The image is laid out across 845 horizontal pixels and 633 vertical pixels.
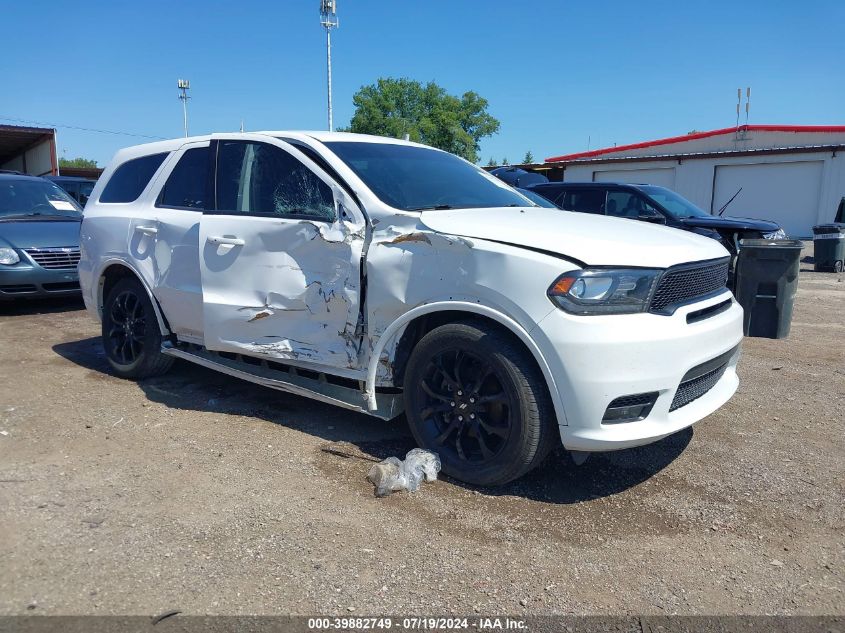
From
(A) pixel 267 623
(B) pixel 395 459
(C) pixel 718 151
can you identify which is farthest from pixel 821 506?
(C) pixel 718 151

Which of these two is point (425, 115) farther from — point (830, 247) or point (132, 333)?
point (132, 333)

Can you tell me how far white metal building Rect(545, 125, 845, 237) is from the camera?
78.5ft

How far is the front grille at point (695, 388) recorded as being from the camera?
10.5 ft

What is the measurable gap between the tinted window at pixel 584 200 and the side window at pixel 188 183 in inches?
260

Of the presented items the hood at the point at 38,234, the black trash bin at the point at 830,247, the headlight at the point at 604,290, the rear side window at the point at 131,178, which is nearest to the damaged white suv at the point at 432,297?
the headlight at the point at 604,290

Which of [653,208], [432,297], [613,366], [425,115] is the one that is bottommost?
[613,366]

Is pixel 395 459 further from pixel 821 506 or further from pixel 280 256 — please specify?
pixel 821 506

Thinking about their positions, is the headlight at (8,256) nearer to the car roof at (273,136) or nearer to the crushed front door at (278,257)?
the car roof at (273,136)

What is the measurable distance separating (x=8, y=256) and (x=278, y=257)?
5.66 m

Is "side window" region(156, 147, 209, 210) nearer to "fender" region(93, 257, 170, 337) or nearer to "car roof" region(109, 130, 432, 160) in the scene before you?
"car roof" region(109, 130, 432, 160)

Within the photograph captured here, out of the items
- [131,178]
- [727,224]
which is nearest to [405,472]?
[131,178]

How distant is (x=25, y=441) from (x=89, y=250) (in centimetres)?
200

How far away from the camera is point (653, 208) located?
9586 mm

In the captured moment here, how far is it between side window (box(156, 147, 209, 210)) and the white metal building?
2333cm
